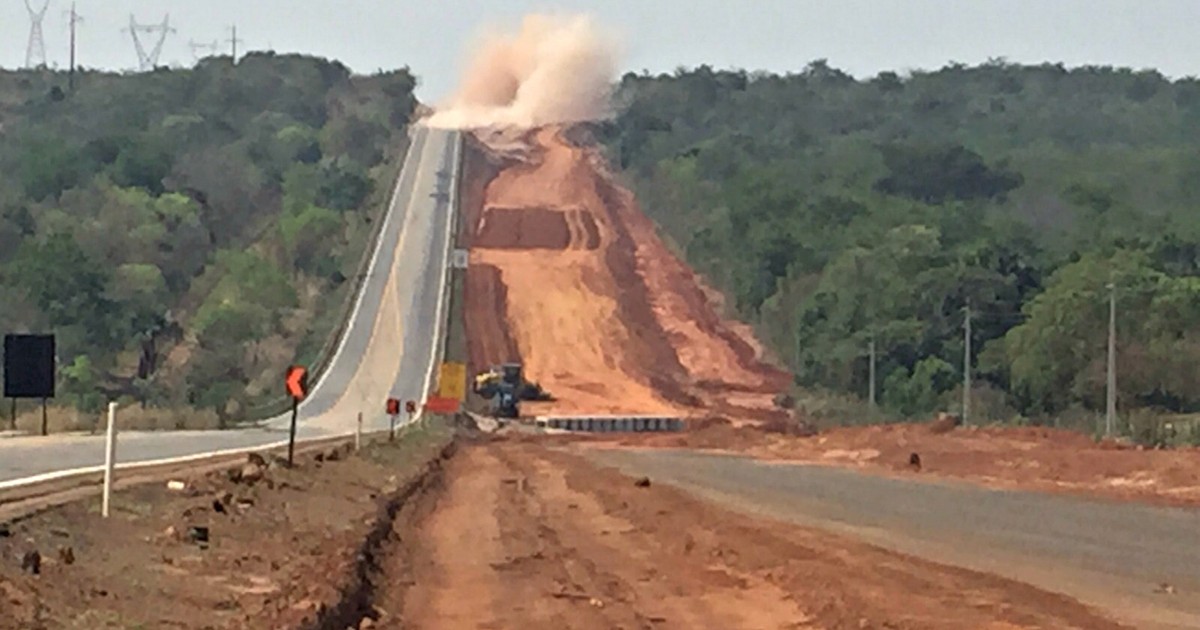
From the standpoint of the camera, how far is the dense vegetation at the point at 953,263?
85.0m

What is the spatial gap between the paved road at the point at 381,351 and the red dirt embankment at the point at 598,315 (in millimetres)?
2776

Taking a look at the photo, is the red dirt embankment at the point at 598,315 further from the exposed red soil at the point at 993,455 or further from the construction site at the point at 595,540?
the construction site at the point at 595,540

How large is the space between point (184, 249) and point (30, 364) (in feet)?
302

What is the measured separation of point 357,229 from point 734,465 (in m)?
84.3

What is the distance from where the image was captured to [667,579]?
77.7ft

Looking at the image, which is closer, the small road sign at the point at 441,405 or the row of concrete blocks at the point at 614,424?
the small road sign at the point at 441,405

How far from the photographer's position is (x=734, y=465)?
6356 centimetres

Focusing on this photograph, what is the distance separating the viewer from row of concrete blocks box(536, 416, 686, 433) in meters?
93.8

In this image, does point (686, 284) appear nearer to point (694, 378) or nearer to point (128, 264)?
point (694, 378)

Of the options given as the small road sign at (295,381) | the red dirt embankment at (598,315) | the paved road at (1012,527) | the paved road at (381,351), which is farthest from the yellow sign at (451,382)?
the small road sign at (295,381)

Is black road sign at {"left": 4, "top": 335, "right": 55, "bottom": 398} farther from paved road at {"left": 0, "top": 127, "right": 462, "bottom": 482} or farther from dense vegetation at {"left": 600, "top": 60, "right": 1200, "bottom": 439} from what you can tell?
dense vegetation at {"left": 600, "top": 60, "right": 1200, "bottom": 439}

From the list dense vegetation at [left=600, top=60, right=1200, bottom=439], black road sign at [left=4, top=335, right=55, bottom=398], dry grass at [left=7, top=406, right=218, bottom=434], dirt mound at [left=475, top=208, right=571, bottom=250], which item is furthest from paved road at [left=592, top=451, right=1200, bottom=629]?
dirt mound at [left=475, top=208, right=571, bottom=250]

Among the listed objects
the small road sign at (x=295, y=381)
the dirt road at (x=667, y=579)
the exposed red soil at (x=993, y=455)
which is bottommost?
the exposed red soil at (x=993, y=455)

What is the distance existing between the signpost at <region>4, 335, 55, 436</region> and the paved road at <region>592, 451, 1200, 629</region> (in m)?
15.0
